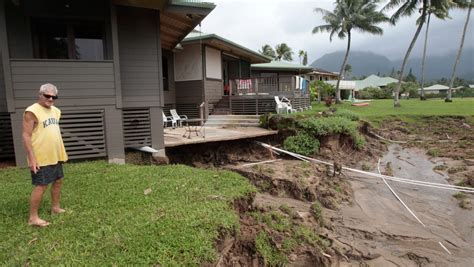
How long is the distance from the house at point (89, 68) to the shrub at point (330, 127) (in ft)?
16.9

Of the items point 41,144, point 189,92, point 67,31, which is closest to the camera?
point 41,144

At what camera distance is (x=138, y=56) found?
8188 mm

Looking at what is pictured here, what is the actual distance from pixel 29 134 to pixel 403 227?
6570 mm

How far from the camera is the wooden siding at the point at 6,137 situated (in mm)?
7285

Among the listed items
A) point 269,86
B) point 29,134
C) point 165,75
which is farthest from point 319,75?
point 29,134

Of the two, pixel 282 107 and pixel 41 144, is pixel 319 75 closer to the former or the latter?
pixel 282 107

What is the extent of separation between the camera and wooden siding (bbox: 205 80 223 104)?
588 inches

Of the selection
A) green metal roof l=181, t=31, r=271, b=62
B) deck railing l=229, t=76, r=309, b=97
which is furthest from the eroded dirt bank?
green metal roof l=181, t=31, r=271, b=62

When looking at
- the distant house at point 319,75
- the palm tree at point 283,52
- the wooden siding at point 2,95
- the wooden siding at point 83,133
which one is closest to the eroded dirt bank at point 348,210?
the wooden siding at point 83,133

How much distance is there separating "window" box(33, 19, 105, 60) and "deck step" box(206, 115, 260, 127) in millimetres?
6731

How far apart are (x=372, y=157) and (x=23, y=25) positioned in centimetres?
1109

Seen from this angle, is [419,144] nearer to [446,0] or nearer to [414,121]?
[414,121]

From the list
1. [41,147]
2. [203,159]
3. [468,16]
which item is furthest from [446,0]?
[41,147]

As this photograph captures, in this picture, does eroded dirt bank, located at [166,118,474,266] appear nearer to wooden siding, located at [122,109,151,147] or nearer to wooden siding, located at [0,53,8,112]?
wooden siding, located at [122,109,151,147]
